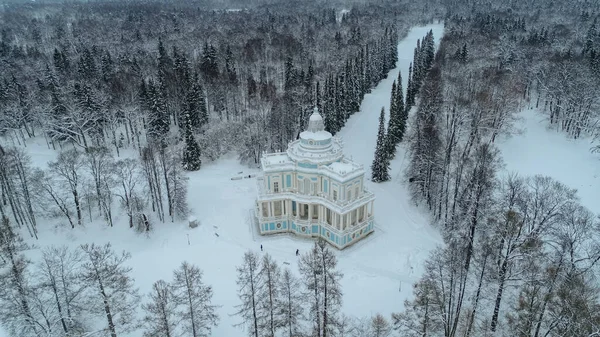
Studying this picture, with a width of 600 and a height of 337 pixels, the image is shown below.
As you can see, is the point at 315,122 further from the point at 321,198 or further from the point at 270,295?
the point at 270,295

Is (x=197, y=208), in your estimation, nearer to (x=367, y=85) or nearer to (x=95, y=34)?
(x=367, y=85)

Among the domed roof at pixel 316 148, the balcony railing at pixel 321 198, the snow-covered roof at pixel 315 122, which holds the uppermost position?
the snow-covered roof at pixel 315 122

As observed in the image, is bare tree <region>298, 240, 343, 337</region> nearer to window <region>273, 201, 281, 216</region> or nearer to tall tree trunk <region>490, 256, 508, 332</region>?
tall tree trunk <region>490, 256, 508, 332</region>

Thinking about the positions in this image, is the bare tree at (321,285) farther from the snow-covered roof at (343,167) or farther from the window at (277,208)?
the window at (277,208)

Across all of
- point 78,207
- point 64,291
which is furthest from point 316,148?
point 78,207

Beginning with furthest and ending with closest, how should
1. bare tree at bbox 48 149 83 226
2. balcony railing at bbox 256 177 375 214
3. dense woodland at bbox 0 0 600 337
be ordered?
bare tree at bbox 48 149 83 226, balcony railing at bbox 256 177 375 214, dense woodland at bbox 0 0 600 337

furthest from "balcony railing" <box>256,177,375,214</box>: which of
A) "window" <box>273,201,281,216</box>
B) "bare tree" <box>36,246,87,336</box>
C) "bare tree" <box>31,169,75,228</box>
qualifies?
"bare tree" <box>31,169,75,228</box>

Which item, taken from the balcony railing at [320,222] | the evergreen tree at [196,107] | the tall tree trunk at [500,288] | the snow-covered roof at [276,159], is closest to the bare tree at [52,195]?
the balcony railing at [320,222]
